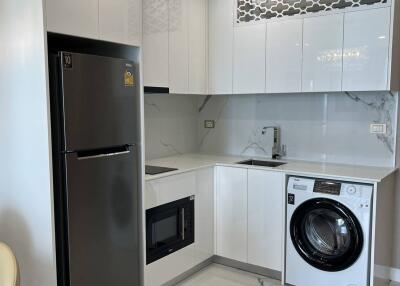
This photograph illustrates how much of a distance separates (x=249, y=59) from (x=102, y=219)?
1923mm

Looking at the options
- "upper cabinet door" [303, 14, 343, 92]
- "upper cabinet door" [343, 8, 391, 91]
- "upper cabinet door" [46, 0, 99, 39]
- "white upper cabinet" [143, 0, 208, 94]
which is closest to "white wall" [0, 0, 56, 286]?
"upper cabinet door" [46, 0, 99, 39]

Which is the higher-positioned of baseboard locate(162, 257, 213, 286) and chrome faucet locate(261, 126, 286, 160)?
chrome faucet locate(261, 126, 286, 160)

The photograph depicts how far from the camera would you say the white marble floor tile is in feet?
10.1

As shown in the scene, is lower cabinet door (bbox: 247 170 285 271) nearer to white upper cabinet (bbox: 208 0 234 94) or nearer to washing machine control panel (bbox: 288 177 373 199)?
washing machine control panel (bbox: 288 177 373 199)

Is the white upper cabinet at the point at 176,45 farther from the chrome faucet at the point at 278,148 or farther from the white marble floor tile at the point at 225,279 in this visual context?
the white marble floor tile at the point at 225,279

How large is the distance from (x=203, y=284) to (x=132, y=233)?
94cm

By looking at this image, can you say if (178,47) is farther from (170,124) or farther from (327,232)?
(327,232)

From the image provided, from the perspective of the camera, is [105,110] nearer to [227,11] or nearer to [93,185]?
[93,185]

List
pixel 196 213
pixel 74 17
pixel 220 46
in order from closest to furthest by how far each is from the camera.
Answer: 1. pixel 74 17
2. pixel 196 213
3. pixel 220 46

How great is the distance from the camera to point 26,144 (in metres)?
2.05

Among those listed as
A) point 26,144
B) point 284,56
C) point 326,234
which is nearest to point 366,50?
point 284,56

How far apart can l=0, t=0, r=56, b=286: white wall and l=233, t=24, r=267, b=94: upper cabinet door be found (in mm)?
1911

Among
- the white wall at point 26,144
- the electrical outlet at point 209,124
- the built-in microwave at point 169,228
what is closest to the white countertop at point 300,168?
the built-in microwave at point 169,228

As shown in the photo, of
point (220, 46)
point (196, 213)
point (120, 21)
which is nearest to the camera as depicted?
point (120, 21)
